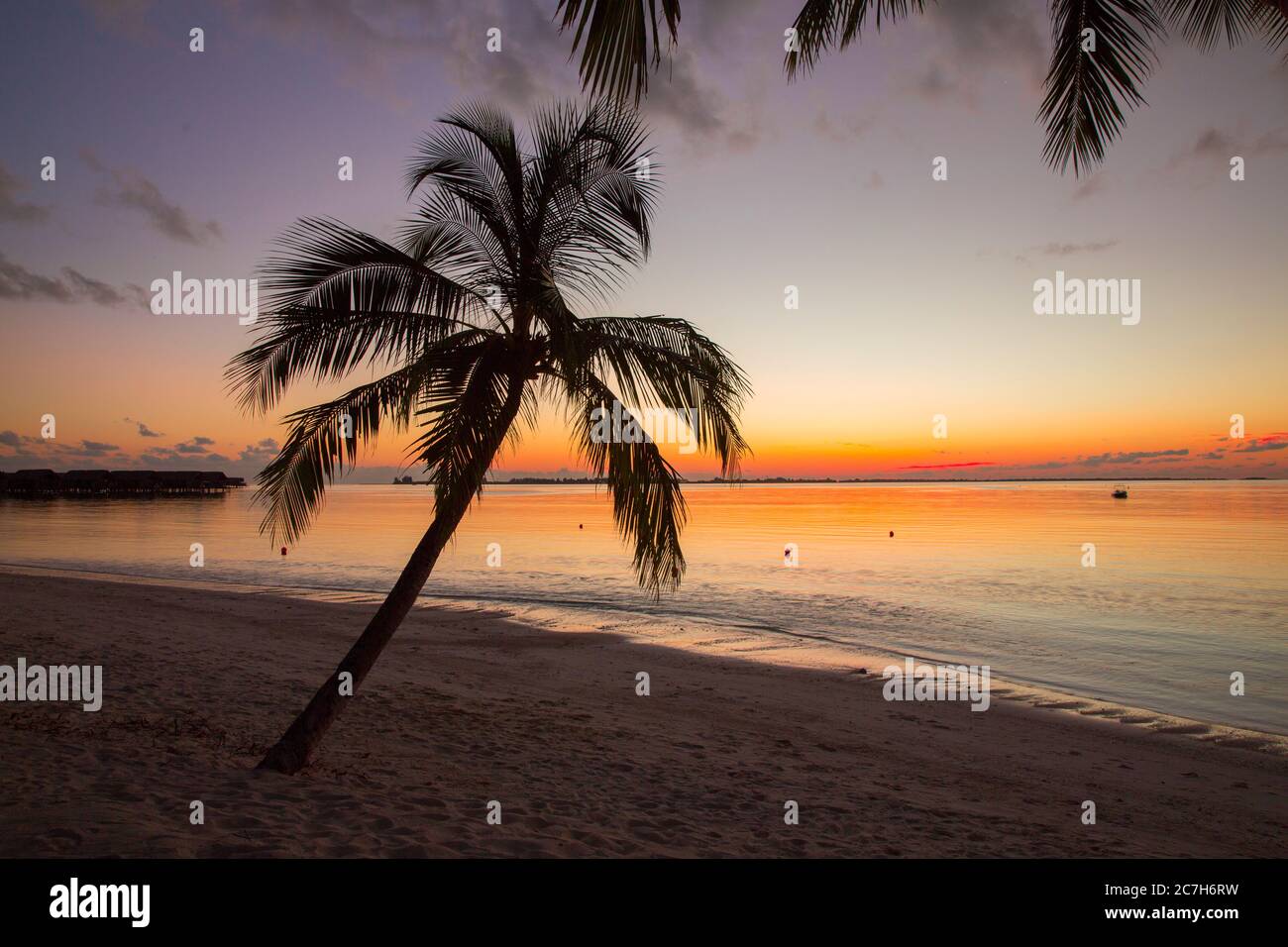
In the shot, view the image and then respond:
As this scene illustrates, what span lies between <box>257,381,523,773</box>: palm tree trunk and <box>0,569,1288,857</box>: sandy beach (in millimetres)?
310

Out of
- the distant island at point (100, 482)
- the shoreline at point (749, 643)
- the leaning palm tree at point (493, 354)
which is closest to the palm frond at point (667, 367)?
the leaning palm tree at point (493, 354)

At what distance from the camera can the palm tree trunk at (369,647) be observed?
659 cm

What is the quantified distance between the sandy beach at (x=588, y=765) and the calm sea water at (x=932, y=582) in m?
3.90

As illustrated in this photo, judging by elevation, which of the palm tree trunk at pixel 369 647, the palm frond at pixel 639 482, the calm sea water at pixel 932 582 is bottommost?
the calm sea water at pixel 932 582

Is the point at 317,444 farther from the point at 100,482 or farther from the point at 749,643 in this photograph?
the point at 100,482

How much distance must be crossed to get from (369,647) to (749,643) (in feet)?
37.6

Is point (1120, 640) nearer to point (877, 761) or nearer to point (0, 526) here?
point (877, 761)

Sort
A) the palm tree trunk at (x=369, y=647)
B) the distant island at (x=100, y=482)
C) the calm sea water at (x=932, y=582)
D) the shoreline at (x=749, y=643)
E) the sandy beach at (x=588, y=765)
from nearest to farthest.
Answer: the sandy beach at (x=588, y=765), the palm tree trunk at (x=369, y=647), the shoreline at (x=749, y=643), the calm sea water at (x=932, y=582), the distant island at (x=100, y=482)

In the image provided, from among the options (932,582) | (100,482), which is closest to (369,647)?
(932,582)

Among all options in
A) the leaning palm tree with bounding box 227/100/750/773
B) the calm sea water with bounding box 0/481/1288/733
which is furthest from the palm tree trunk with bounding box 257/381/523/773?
the calm sea water with bounding box 0/481/1288/733

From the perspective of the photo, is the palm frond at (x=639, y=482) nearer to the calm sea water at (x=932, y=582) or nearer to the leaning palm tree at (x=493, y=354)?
the leaning palm tree at (x=493, y=354)
